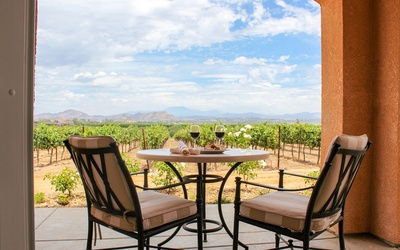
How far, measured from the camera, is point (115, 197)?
1815 mm

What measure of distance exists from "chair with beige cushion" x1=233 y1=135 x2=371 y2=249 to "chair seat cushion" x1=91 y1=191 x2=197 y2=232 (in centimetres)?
40

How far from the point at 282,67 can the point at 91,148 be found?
882 cm

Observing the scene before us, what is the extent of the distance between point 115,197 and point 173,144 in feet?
11.8

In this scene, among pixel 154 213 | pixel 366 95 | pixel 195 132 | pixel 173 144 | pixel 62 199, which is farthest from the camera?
pixel 173 144

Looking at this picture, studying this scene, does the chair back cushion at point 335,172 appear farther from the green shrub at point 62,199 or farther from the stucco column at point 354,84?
the green shrub at point 62,199

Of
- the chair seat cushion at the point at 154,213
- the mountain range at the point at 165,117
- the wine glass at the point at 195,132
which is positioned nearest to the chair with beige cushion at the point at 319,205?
the chair seat cushion at the point at 154,213

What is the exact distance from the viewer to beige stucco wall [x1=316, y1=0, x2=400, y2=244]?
112 inches

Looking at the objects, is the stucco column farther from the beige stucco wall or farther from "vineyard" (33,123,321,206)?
"vineyard" (33,123,321,206)

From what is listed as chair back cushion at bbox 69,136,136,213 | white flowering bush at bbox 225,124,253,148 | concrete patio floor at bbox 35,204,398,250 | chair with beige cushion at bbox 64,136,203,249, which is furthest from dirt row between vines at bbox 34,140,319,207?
chair back cushion at bbox 69,136,136,213

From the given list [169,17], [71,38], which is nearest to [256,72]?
[169,17]

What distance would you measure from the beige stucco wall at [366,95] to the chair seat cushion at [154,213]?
169cm

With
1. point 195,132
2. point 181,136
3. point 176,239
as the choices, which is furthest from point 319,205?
point 181,136

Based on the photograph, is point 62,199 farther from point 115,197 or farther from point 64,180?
point 115,197

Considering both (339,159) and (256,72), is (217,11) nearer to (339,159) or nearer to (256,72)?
(256,72)
